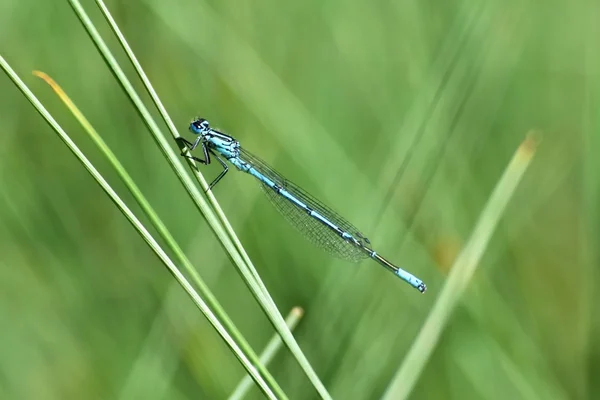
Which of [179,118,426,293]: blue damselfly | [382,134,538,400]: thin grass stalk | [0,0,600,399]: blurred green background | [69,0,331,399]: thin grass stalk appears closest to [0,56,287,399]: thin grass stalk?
[69,0,331,399]: thin grass stalk

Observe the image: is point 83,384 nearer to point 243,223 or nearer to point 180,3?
point 243,223

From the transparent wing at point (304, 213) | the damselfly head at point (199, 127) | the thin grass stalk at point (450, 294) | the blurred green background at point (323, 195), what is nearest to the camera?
the thin grass stalk at point (450, 294)

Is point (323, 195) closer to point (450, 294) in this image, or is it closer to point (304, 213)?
point (304, 213)

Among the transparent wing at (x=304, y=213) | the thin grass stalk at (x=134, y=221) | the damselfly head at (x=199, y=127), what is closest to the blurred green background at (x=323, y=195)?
the transparent wing at (x=304, y=213)

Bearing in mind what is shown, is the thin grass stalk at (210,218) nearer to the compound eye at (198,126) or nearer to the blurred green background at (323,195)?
the blurred green background at (323,195)

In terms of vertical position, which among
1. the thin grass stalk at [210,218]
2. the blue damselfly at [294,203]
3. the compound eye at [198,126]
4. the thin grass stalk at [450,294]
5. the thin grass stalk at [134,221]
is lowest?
the thin grass stalk at [134,221]

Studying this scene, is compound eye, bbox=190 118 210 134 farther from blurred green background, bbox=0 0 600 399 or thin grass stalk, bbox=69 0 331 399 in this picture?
thin grass stalk, bbox=69 0 331 399
